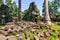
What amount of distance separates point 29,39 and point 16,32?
787 mm

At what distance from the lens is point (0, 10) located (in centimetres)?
4306

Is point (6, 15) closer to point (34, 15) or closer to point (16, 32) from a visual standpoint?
point (34, 15)

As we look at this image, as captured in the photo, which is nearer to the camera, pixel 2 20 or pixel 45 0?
pixel 45 0

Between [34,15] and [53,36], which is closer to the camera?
[53,36]

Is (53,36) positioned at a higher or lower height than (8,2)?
lower

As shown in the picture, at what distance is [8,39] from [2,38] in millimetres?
247

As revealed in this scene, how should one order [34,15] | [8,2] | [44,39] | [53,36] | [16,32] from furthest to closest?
[8,2], [34,15], [53,36], [44,39], [16,32]

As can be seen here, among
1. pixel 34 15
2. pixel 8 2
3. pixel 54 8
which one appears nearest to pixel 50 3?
pixel 54 8

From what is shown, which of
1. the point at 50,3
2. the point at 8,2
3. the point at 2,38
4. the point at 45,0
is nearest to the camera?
the point at 2,38

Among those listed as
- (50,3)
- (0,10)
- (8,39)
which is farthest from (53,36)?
(50,3)

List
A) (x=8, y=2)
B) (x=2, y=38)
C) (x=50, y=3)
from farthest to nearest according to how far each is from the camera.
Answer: (x=50, y=3) < (x=8, y=2) < (x=2, y=38)

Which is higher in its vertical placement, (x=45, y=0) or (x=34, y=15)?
(x=45, y=0)

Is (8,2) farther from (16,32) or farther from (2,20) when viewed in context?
(16,32)

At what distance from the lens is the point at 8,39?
668 centimetres
